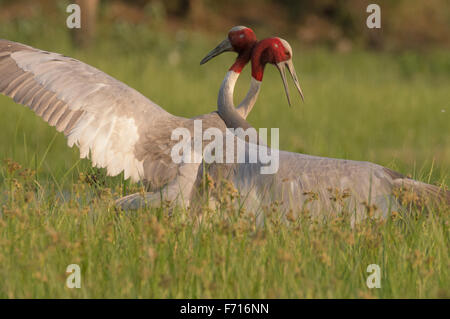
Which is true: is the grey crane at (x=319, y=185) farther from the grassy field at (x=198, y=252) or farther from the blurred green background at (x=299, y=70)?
the blurred green background at (x=299, y=70)

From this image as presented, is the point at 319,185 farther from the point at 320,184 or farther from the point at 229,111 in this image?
the point at 229,111

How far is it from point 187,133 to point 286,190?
42.2 inches

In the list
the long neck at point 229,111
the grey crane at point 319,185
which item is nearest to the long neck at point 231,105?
the long neck at point 229,111

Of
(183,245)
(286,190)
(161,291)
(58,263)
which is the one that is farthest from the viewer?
(286,190)

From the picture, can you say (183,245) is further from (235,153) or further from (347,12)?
(347,12)

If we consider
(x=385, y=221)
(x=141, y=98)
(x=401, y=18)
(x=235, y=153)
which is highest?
(x=401, y=18)

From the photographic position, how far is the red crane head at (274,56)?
5.38 m

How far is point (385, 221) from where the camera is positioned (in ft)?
11.9

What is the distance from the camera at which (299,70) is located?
17.1 meters

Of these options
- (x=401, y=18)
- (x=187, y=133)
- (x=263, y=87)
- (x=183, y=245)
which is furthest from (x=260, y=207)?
(x=401, y=18)

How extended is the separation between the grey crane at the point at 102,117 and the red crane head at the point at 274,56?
0.86 meters

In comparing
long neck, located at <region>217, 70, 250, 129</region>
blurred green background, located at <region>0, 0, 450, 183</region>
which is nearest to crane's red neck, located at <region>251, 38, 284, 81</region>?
long neck, located at <region>217, 70, 250, 129</region>

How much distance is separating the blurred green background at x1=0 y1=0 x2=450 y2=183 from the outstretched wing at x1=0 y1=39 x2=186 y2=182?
26 centimetres

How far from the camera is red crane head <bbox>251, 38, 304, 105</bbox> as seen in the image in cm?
538
